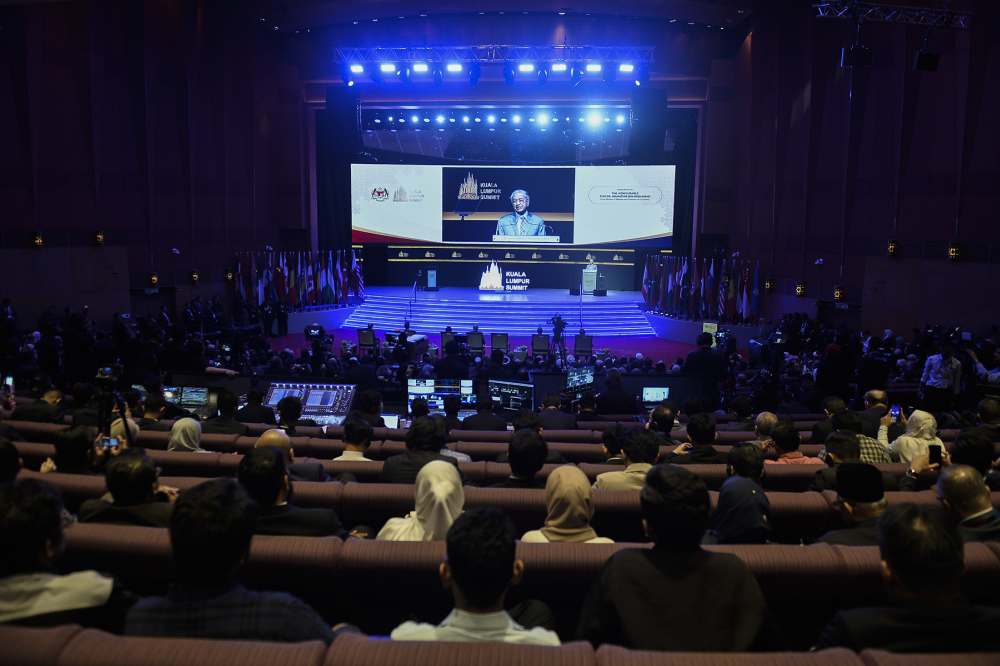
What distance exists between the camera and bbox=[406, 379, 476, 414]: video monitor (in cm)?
923

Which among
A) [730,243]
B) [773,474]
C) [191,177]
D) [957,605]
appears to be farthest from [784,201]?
[957,605]

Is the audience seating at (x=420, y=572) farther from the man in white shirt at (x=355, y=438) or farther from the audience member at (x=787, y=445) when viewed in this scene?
the audience member at (x=787, y=445)

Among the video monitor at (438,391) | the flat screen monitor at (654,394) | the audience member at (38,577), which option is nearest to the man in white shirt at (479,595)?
the audience member at (38,577)

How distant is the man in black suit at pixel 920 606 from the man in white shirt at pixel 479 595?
791 millimetres

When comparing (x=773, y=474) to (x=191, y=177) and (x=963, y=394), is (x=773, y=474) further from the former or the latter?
(x=191, y=177)

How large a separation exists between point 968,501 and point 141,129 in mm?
19582

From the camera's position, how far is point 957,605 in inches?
79.7

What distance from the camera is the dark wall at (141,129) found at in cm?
1659

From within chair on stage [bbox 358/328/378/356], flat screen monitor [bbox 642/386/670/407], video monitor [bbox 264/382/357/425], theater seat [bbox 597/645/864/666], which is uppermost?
theater seat [bbox 597/645/864/666]

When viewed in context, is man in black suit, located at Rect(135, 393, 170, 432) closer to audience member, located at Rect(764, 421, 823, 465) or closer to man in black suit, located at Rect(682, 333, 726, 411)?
audience member, located at Rect(764, 421, 823, 465)

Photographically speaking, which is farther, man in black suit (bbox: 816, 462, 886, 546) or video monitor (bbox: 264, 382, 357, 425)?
video monitor (bbox: 264, 382, 357, 425)

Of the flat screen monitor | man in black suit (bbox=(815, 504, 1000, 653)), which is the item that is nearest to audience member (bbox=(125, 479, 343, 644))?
man in black suit (bbox=(815, 504, 1000, 653))

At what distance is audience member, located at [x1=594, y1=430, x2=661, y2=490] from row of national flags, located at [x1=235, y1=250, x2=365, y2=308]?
60.4 ft

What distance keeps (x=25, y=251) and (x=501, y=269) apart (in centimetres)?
1517
